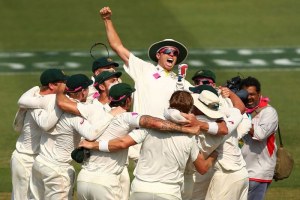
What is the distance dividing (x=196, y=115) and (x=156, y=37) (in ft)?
41.6

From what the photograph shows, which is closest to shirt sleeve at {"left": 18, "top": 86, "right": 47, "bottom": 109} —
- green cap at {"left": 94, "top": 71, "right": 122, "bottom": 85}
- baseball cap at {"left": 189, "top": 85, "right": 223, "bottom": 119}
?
green cap at {"left": 94, "top": 71, "right": 122, "bottom": 85}

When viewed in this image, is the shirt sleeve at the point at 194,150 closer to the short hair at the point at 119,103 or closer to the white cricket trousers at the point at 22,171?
the short hair at the point at 119,103

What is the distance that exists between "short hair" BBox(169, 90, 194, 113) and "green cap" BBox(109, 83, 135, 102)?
708mm

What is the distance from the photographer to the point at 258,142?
14516 mm

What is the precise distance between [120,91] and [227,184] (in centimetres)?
169

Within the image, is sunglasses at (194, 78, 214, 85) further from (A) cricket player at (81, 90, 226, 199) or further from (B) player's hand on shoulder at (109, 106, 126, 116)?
(A) cricket player at (81, 90, 226, 199)

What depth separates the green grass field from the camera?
22.7m

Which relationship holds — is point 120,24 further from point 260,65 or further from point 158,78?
point 158,78

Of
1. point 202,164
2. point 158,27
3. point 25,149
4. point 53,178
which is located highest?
point 158,27

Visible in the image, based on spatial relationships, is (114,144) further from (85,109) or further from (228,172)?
(228,172)

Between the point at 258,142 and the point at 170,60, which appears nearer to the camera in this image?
the point at 170,60

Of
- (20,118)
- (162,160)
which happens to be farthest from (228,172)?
(20,118)

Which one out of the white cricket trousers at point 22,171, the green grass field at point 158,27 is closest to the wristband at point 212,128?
the white cricket trousers at point 22,171

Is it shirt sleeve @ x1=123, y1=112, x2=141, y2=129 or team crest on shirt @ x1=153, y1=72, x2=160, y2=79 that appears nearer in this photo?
shirt sleeve @ x1=123, y1=112, x2=141, y2=129
